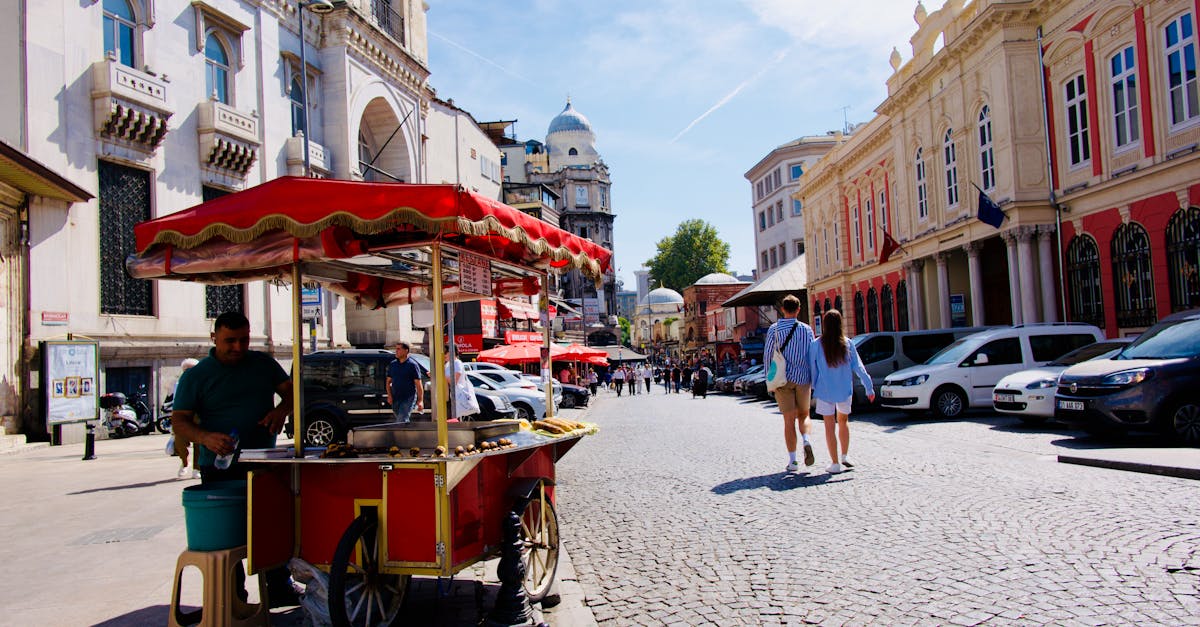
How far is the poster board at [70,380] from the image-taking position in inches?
639

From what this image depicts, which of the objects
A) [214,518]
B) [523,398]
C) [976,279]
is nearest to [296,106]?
[523,398]

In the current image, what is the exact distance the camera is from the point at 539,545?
5.04 metres

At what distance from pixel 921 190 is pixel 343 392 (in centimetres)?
2438

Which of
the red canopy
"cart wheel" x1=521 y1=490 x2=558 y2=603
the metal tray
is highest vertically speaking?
the red canopy

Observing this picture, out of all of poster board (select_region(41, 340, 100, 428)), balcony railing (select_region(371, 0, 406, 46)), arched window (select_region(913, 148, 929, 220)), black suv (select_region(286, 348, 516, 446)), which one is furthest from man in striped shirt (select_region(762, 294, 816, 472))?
balcony railing (select_region(371, 0, 406, 46))

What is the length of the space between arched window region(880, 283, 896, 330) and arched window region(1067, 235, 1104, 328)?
43.2 ft

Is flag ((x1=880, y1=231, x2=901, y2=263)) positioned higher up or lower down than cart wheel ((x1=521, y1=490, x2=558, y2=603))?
higher up

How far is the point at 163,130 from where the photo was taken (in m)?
20.3

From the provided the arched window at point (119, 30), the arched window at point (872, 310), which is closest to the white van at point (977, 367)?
the arched window at point (119, 30)

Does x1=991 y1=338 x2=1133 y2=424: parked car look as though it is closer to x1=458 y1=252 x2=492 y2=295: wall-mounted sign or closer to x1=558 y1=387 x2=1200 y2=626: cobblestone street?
x1=558 y1=387 x2=1200 y2=626: cobblestone street

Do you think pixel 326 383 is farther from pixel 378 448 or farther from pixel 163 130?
pixel 378 448

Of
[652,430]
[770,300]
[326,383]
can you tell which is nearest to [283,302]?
[326,383]

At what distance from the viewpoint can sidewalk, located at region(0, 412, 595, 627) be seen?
16.3 feet

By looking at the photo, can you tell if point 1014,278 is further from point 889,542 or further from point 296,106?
point 296,106
